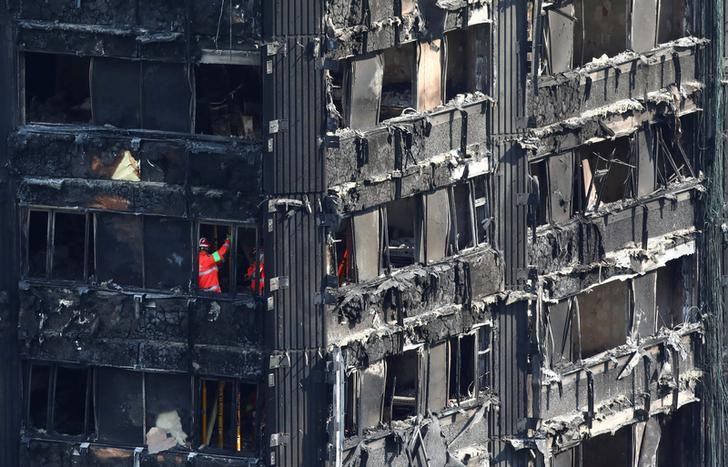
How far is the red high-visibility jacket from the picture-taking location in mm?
48375

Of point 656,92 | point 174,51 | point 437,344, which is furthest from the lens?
point 656,92

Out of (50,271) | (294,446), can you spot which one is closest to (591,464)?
(294,446)


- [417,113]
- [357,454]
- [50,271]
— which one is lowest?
[357,454]

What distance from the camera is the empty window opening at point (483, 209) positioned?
51.6m

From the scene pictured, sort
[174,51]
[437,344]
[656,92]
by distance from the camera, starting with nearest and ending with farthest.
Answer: [174,51], [437,344], [656,92]

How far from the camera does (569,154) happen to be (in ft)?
177

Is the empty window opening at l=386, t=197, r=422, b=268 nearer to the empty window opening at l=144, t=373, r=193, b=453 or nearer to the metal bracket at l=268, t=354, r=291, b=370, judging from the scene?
the metal bracket at l=268, t=354, r=291, b=370

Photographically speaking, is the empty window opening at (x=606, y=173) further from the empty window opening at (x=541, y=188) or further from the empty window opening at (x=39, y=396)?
the empty window opening at (x=39, y=396)

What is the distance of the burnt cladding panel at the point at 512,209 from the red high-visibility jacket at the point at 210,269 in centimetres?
674

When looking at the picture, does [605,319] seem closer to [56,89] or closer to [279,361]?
[279,361]

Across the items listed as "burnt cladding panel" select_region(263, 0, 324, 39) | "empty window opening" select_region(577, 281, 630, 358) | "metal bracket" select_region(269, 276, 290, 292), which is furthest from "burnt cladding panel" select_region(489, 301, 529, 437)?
"burnt cladding panel" select_region(263, 0, 324, 39)

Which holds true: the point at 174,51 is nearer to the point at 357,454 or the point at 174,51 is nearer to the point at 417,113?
the point at 417,113

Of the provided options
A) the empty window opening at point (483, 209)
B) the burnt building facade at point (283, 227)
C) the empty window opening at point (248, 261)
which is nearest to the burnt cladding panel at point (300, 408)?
the burnt building facade at point (283, 227)

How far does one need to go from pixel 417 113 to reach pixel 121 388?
8.31 m
